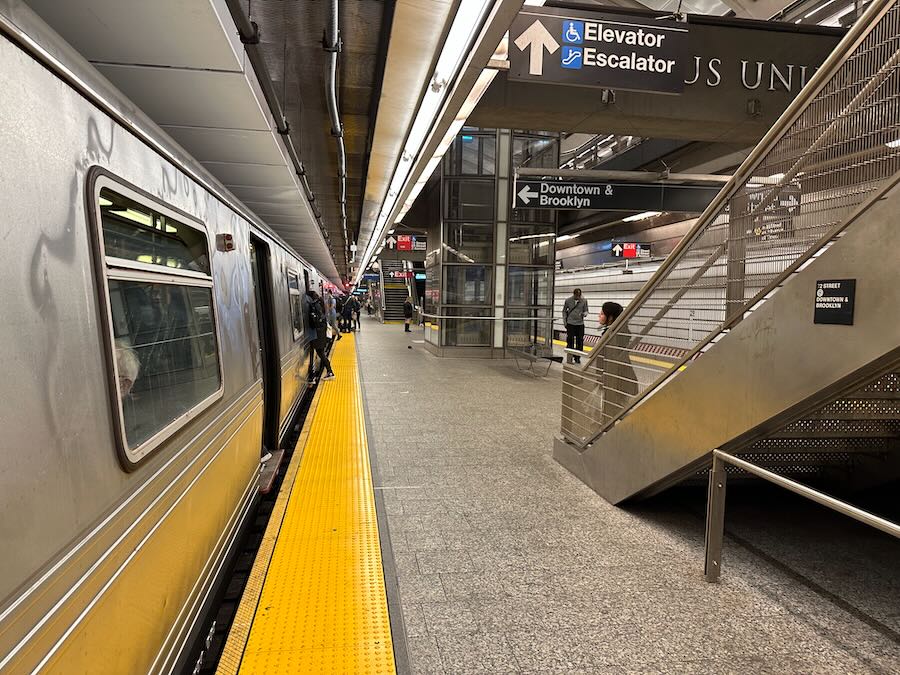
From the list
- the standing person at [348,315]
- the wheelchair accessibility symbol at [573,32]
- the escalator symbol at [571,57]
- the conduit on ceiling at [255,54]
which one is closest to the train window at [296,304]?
the conduit on ceiling at [255,54]

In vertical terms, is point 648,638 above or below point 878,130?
below

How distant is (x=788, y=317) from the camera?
7.88 ft

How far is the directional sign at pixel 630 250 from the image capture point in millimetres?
17719

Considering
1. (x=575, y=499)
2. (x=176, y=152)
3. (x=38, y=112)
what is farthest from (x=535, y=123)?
(x=38, y=112)

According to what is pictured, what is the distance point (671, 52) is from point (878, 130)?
299 centimetres

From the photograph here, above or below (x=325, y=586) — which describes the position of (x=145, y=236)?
above

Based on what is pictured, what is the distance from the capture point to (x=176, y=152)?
2.42 m

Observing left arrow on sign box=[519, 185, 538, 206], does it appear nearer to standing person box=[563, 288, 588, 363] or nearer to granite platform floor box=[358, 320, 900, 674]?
granite platform floor box=[358, 320, 900, 674]

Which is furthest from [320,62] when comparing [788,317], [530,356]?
[530,356]

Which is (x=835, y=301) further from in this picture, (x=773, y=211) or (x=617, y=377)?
(x=617, y=377)

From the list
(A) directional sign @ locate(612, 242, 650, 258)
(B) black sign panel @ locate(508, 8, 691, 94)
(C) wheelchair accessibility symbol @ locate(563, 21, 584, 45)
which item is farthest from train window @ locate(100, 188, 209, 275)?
(A) directional sign @ locate(612, 242, 650, 258)

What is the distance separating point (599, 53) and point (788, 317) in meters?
3.21

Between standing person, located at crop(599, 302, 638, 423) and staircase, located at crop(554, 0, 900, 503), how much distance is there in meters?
0.02

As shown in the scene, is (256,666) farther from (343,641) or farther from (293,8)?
(293,8)
